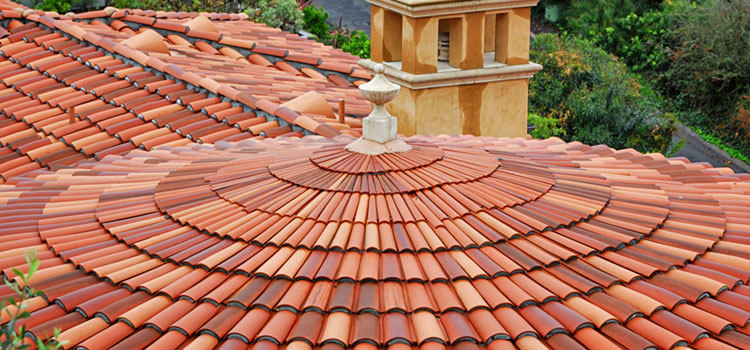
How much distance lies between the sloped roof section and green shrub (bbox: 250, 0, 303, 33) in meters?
10.5

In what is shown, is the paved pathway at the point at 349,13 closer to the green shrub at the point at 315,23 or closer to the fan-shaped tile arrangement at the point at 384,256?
the green shrub at the point at 315,23

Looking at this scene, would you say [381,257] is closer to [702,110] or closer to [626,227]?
[626,227]

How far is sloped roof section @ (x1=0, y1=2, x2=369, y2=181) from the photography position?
1295 cm

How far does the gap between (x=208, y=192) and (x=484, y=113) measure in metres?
7.21

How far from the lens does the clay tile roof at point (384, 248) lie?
6223 mm

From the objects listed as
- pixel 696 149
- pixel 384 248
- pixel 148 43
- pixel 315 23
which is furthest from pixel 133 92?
pixel 696 149

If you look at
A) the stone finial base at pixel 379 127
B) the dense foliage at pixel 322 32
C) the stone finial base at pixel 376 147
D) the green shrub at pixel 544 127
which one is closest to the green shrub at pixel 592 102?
the green shrub at pixel 544 127

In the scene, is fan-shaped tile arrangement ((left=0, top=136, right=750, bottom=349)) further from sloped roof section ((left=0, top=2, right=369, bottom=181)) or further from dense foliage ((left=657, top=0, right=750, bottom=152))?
dense foliage ((left=657, top=0, right=750, bottom=152))

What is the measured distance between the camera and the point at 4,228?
8266 mm

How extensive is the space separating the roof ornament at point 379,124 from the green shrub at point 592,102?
1963 centimetres

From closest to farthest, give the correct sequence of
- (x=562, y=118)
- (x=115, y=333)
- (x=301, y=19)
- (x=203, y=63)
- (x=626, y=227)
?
(x=115, y=333)
(x=626, y=227)
(x=203, y=63)
(x=562, y=118)
(x=301, y=19)

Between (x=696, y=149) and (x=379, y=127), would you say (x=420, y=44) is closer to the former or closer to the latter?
(x=379, y=127)

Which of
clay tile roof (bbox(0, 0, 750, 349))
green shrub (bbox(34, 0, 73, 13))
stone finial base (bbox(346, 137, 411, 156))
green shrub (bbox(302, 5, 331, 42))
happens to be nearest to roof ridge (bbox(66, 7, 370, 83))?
clay tile roof (bbox(0, 0, 750, 349))

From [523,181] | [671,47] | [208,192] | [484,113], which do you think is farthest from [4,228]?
[671,47]
